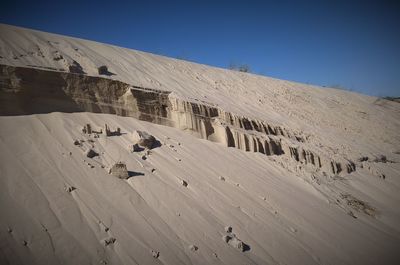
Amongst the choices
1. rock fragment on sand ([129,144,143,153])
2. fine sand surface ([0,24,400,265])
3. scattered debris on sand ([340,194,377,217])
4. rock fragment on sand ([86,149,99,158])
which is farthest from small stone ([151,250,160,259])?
scattered debris on sand ([340,194,377,217])

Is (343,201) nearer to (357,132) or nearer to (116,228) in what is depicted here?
(116,228)

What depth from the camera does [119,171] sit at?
412cm

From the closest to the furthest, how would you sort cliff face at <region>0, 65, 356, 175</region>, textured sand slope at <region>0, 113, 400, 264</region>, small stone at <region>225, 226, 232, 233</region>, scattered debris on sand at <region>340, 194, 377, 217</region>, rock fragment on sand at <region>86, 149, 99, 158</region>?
textured sand slope at <region>0, 113, 400, 264</region> < small stone at <region>225, 226, 232, 233</region> < rock fragment on sand at <region>86, 149, 99, 158</region> < cliff face at <region>0, 65, 356, 175</region> < scattered debris on sand at <region>340, 194, 377, 217</region>

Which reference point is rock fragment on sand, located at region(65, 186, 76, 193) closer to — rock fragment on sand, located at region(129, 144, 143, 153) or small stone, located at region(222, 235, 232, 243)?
Result: rock fragment on sand, located at region(129, 144, 143, 153)

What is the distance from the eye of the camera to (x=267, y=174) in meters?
6.59

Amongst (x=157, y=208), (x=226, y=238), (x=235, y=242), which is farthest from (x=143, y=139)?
(x=235, y=242)

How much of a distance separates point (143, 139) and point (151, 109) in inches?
60.0

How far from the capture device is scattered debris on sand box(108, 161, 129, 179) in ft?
13.5

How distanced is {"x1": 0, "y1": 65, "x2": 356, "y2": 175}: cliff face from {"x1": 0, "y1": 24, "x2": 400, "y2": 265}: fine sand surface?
0.20 m

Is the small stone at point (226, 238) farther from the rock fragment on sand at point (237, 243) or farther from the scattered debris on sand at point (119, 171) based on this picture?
the scattered debris on sand at point (119, 171)

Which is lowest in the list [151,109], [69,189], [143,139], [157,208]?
[157,208]

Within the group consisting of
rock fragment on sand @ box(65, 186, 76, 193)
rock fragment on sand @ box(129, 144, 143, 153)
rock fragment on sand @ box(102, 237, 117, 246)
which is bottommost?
rock fragment on sand @ box(102, 237, 117, 246)

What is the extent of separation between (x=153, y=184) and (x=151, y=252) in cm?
132

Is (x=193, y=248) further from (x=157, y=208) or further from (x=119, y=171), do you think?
(x=119, y=171)
